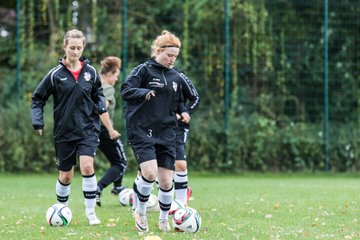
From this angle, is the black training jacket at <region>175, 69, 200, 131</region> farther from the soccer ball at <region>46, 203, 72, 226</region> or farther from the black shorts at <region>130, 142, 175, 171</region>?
the soccer ball at <region>46, 203, 72, 226</region>

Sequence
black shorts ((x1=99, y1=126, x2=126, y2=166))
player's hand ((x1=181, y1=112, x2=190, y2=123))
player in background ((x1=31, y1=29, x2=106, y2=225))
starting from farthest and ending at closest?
black shorts ((x1=99, y1=126, x2=126, y2=166)) → player in background ((x1=31, y1=29, x2=106, y2=225)) → player's hand ((x1=181, y1=112, x2=190, y2=123))

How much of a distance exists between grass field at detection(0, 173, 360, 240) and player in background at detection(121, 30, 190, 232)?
1.10ft

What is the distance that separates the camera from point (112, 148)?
10070 mm

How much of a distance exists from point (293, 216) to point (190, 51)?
9.39 meters

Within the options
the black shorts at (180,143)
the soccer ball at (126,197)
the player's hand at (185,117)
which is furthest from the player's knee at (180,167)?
the player's hand at (185,117)

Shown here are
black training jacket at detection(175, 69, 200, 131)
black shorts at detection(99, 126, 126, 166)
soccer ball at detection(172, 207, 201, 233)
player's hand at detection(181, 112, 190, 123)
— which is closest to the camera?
soccer ball at detection(172, 207, 201, 233)

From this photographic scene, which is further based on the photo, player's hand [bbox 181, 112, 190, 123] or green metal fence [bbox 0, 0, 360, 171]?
green metal fence [bbox 0, 0, 360, 171]

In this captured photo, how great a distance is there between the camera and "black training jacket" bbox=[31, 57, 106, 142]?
7.84 meters

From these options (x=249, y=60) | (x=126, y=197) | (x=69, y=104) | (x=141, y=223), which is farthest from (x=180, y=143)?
(x=249, y=60)

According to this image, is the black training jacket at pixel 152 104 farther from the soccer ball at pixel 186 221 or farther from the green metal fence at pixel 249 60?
the green metal fence at pixel 249 60

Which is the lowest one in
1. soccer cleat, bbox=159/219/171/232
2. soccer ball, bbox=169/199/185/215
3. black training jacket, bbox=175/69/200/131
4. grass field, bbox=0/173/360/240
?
grass field, bbox=0/173/360/240

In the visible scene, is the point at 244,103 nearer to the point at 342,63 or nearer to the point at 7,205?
the point at 342,63

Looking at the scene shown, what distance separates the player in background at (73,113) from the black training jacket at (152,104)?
2.03 ft

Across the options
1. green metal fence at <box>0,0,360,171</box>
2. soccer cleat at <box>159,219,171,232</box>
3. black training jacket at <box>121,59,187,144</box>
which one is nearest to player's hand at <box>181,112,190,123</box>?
black training jacket at <box>121,59,187,144</box>
